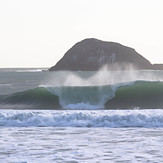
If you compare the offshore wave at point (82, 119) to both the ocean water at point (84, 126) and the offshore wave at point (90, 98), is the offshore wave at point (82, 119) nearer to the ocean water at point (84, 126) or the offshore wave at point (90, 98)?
the ocean water at point (84, 126)

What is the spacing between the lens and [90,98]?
2889 cm

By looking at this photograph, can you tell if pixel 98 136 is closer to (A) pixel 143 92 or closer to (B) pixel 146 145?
(B) pixel 146 145

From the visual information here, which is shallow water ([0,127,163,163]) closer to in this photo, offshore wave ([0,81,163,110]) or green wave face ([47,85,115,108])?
offshore wave ([0,81,163,110])

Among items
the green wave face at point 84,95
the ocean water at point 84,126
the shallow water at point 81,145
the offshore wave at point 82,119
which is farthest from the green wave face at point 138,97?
the shallow water at point 81,145

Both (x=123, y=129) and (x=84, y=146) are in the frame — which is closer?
(x=84, y=146)

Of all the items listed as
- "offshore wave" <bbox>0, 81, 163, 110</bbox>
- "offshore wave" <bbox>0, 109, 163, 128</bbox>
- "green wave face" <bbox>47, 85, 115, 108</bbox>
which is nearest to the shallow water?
"offshore wave" <bbox>0, 109, 163, 128</bbox>

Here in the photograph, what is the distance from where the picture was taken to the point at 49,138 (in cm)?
1370

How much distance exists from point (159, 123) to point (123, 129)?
2.31m

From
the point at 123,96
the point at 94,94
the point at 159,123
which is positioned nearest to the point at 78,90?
the point at 94,94

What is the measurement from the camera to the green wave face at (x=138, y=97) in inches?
1096

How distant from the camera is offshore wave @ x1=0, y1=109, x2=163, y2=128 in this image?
59.1 ft

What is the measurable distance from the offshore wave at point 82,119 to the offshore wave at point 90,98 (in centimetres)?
782

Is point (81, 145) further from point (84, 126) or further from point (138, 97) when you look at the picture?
point (138, 97)

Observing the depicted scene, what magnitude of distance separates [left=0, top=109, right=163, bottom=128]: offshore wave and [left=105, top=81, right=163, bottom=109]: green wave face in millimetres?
8143
